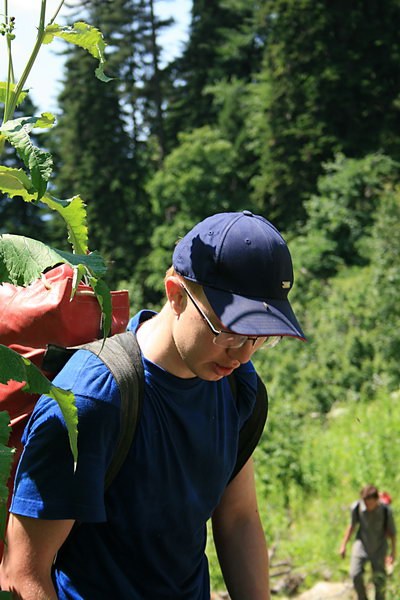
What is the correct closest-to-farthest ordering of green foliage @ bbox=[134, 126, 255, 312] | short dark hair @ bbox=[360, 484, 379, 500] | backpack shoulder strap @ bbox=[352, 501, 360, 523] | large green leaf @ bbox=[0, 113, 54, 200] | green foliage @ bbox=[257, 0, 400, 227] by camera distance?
large green leaf @ bbox=[0, 113, 54, 200]
short dark hair @ bbox=[360, 484, 379, 500]
backpack shoulder strap @ bbox=[352, 501, 360, 523]
green foliage @ bbox=[257, 0, 400, 227]
green foliage @ bbox=[134, 126, 255, 312]

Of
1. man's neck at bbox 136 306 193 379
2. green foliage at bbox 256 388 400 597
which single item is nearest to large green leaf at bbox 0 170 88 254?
man's neck at bbox 136 306 193 379

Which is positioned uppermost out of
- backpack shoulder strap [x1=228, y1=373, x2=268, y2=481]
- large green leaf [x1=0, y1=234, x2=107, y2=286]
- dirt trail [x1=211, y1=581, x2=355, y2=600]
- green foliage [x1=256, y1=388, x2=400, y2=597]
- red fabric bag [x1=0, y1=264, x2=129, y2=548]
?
large green leaf [x1=0, y1=234, x2=107, y2=286]

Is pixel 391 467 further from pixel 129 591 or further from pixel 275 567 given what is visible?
pixel 129 591

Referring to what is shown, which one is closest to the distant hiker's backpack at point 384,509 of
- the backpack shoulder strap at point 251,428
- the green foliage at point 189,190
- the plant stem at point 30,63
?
the backpack shoulder strap at point 251,428

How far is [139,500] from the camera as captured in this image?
1929 mm

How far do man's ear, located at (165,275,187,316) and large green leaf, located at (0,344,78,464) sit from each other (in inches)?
19.4

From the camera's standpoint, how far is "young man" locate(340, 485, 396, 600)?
9.02 metres

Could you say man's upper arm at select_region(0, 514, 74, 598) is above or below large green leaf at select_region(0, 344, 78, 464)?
below

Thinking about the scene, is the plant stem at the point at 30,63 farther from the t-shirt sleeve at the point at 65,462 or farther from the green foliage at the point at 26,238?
the t-shirt sleeve at the point at 65,462

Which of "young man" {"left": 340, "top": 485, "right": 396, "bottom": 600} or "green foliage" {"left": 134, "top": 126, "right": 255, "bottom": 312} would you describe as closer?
"young man" {"left": 340, "top": 485, "right": 396, "bottom": 600}

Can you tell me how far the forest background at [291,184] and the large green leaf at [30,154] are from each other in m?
8.32

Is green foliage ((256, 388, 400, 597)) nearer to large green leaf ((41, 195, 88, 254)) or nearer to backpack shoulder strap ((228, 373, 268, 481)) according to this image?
backpack shoulder strap ((228, 373, 268, 481))

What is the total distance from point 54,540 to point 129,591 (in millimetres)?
231

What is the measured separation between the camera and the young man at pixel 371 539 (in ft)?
29.6
